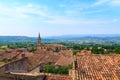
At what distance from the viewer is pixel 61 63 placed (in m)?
45.0

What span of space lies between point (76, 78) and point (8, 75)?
879cm

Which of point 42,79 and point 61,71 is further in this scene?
point 61,71

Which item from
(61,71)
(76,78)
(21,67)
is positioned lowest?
(61,71)

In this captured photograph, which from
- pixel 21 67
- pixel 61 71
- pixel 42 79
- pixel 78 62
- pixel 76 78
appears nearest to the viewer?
pixel 76 78

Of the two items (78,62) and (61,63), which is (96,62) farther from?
(61,63)

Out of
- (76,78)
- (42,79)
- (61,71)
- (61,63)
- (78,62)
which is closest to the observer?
(76,78)

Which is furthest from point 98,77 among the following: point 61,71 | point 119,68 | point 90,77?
point 61,71

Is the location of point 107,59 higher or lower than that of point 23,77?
higher

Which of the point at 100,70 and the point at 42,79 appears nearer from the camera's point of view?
the point at 100,70

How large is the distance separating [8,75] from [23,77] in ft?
4.03

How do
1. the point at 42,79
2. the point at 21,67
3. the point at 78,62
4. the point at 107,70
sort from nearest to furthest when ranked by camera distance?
the point at 107,70
the point at 78,62
the point at 42,79
the point at 21,67

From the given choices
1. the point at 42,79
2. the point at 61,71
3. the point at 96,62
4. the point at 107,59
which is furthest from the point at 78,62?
the point at 61,71

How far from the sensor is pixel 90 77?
9.49 m

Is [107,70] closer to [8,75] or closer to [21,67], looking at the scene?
[8,75]
